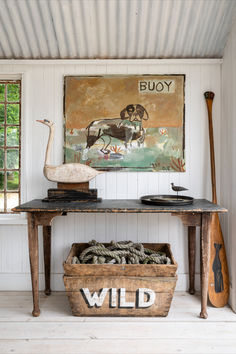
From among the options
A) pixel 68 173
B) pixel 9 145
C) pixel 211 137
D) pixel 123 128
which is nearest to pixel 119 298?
pixel 68 173

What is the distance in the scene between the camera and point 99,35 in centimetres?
286

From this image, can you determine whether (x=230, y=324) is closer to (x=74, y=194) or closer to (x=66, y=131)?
(x=74, y=194)

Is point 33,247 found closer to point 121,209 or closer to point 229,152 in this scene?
point 121,209

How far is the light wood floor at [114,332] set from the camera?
6.73ft

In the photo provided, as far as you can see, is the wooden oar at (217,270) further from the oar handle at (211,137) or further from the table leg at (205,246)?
the table leg at (205,246)

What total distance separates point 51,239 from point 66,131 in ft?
3.88

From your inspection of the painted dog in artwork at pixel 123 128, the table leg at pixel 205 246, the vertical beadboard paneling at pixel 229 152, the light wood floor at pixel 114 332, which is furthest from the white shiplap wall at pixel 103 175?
the table leg at pixel 205 246

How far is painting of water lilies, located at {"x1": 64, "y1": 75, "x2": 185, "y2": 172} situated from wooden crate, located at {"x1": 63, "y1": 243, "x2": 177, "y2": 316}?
1.08 metres

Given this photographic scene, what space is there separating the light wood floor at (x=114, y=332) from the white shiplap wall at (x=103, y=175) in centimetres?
52

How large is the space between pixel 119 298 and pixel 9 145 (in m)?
2.00

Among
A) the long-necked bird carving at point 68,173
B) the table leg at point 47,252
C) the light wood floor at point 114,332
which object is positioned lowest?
the light wood floor at point 114,332

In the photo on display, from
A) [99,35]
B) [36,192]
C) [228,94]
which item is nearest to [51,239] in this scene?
[36,192]

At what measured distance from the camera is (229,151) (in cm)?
279

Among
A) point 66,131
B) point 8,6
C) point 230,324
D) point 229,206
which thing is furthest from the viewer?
point 66,131
